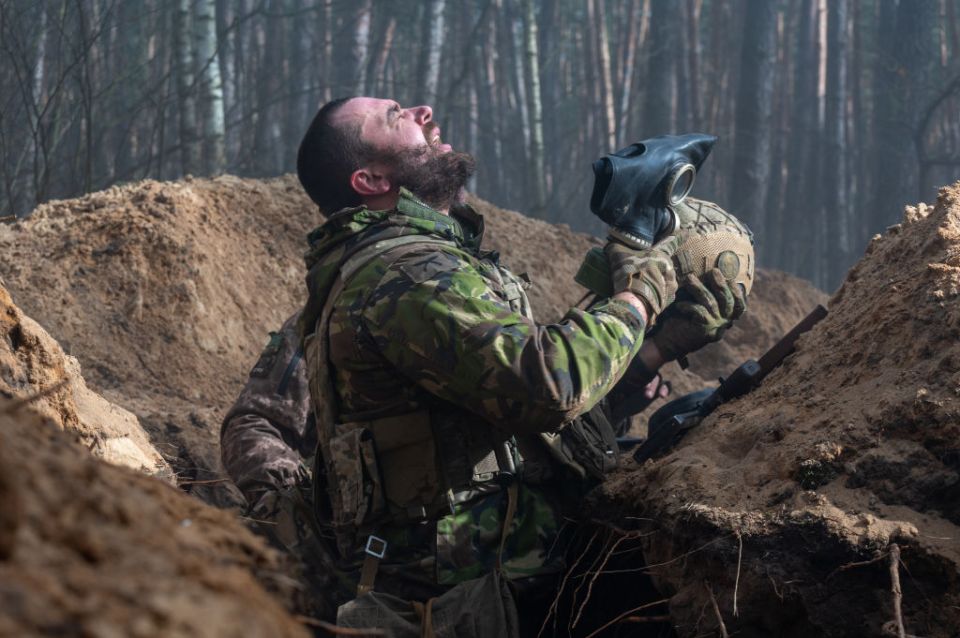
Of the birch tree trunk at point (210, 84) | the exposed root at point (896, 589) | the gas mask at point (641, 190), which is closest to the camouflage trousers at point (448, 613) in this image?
the exposed root at point (896, 589)

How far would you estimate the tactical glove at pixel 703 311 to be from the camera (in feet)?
11.4

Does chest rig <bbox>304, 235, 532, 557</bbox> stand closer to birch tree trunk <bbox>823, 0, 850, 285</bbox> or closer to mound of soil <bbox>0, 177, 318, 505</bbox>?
mound of soil <bbox>0, 177, 318, 505</bbox>

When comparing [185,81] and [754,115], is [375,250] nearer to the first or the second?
[185,81]

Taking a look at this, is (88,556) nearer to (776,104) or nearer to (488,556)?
(488,556)

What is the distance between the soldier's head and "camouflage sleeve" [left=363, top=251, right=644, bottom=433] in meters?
0.69

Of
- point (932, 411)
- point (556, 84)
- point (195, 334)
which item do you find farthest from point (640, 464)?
point (556, 84)

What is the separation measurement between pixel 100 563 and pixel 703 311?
9.29 feet

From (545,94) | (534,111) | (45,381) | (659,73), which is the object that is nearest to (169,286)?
(45,381)

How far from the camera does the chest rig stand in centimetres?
276

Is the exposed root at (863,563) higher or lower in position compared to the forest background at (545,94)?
lower

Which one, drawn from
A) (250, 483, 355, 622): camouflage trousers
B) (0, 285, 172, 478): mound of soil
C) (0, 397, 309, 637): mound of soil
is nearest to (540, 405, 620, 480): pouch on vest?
(250, 483, 355, 622): camouflage trousers

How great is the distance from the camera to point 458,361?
101 inches

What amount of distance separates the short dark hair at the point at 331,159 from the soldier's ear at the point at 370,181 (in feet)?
0.09

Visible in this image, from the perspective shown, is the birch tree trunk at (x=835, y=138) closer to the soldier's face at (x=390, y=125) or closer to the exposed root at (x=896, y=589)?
the soldier's face at (x=390, y=125)
